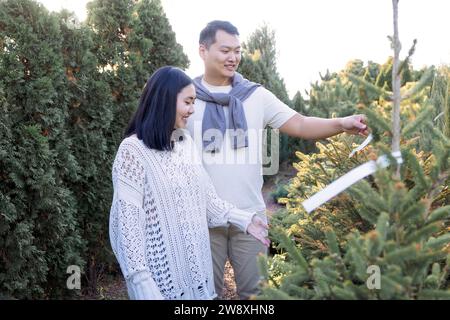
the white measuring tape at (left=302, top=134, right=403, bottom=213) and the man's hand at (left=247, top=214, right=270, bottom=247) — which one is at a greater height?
the white measuring tape at (left=302, top=134, right=403, bottom=213)

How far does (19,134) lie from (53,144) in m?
0.45

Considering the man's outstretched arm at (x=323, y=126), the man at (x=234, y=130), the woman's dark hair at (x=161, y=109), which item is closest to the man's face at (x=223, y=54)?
the man at (x=234, y=130)

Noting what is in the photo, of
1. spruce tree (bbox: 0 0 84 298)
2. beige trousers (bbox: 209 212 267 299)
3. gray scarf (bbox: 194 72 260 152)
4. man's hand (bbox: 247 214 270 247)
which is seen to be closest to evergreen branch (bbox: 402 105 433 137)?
man's hand (bbox: 247 214 270 247)

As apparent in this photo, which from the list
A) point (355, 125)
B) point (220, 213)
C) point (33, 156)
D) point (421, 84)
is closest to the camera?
point (421, 84)

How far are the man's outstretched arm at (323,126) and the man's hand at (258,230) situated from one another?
87cm

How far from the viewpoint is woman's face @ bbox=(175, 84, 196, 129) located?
2691 mm

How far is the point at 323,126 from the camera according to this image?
3418 mm

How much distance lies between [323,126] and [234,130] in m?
0.59

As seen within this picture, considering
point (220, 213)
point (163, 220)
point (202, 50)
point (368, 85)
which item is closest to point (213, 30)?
point (202, 50)

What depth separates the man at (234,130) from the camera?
3.31m

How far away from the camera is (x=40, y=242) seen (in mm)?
4422

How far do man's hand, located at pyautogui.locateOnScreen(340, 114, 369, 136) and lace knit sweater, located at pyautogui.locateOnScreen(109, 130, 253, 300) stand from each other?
902 millimetres

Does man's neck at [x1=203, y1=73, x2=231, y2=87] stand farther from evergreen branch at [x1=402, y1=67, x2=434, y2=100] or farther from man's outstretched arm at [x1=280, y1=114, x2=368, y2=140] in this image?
evergreen branch at [x1=402, y1=67, x2=434, y2=100]

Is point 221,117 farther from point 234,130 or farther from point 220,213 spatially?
point 220,213
